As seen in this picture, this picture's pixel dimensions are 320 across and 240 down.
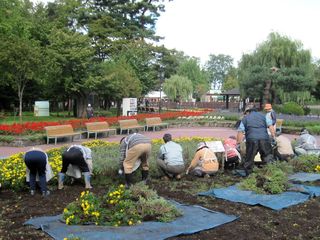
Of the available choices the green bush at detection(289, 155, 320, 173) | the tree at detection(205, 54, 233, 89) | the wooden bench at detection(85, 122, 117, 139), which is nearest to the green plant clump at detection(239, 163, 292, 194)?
the green bush at detection(289, 155, 320, 173)

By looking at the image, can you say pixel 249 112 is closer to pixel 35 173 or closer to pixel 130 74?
pixel 35 173

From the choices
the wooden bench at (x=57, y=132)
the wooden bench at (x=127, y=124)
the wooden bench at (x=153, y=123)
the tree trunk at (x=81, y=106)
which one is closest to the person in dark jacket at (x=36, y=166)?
the wooden bench at (x=57, y=132)

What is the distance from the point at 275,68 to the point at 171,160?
29642 millimetres

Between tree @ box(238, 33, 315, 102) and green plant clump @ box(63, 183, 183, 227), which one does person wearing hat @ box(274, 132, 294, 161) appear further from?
tree @ box(238, 33, 315, 102)

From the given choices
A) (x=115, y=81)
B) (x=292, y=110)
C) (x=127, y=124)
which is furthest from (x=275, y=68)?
(x=127, y=124)

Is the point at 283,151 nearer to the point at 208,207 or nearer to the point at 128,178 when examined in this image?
the point at 128,178

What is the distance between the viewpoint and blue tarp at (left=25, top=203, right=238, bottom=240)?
16.2ft

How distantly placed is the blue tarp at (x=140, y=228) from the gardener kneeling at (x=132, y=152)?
6.97ft

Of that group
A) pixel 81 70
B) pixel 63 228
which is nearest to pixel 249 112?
pixel 63 228

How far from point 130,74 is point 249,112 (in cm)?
2532

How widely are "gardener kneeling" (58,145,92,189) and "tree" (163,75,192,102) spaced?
54.1m

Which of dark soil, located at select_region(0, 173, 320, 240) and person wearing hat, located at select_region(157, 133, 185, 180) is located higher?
person wearing hat, located at select_region(157, 133, 185, 180)

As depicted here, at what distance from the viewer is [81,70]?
31.1 metres

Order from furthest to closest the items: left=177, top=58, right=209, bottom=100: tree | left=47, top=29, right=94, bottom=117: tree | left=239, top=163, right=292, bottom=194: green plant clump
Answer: left=177, top=58, right=209, bottom=100: tree < left=47, top=29, right=94, bottom=117: tree < left=239, top=163, right=292, bottom=194: green plant clump
